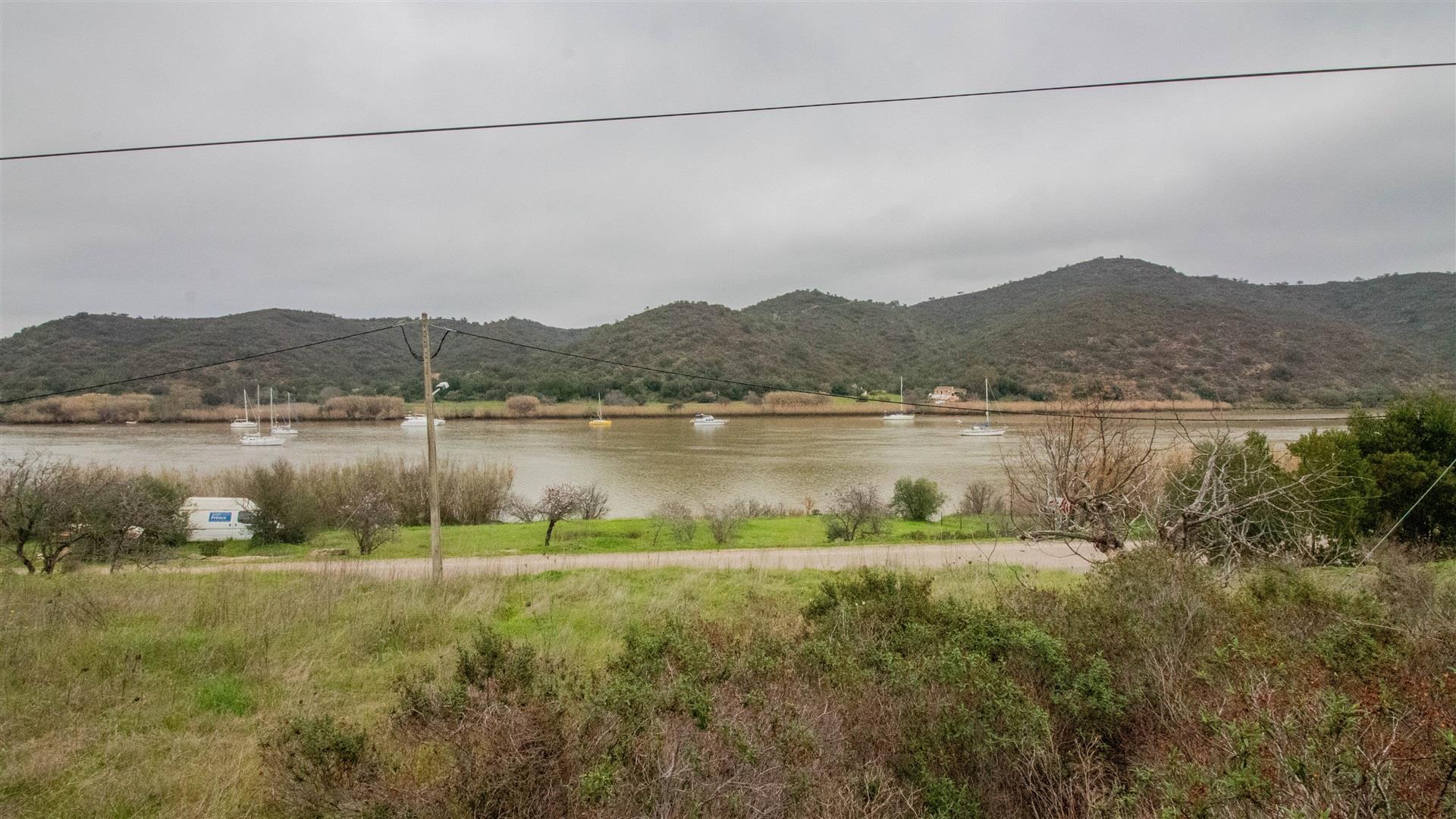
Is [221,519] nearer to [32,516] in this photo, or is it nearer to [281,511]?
[281,511]

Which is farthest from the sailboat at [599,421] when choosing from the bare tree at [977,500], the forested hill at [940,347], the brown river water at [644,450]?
the bare tree at [977,500]

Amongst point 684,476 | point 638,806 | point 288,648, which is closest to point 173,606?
point 288,648

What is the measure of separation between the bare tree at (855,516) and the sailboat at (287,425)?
49.1 metres

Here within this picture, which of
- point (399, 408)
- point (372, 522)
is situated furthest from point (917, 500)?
point (399, 408)

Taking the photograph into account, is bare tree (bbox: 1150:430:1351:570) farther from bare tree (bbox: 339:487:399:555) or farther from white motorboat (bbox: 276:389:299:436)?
white motorboat (bbox: 276:389:299:436)

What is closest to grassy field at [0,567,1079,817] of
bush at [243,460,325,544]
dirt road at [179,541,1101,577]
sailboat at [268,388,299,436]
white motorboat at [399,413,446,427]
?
dirt road at [179,541,1101,577]

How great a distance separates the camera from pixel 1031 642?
5.16 meters

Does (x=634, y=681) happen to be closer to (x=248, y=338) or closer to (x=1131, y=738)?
(x=1131, y=738)

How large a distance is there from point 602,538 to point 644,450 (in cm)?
2827

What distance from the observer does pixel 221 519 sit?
70.9 feet

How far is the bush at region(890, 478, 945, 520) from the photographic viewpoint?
25516mm

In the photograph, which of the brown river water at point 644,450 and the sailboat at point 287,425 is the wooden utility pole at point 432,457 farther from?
the sailboat at point 287,425

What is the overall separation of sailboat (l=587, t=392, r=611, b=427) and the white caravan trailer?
45197 mm

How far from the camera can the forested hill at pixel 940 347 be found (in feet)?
→ 158
